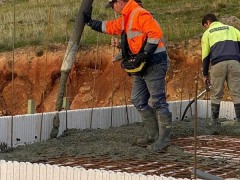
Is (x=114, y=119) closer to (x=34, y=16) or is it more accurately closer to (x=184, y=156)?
(x=184, y=156)

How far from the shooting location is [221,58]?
321 inches

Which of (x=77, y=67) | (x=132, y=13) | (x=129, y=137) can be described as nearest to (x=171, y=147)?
(x=129, y=137)

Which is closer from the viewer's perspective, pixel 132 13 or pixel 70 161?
pixel 70 161

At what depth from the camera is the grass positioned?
17.4m

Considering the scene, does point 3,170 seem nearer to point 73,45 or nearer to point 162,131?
point 162,131

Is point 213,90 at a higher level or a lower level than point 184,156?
higher

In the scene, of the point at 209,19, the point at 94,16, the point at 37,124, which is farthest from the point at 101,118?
the point at 94,16

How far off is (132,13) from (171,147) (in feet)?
4.40

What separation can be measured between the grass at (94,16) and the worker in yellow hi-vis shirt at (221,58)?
25.3 ft

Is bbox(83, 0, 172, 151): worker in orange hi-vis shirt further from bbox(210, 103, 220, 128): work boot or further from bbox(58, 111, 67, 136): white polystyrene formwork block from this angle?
bbox(210, 103, 220, 128): work boot

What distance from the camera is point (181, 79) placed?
49.9 ft

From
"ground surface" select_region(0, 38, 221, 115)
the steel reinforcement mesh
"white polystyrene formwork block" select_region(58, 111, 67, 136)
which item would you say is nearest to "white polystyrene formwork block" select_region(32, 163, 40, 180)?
the steel reinforcement mesh

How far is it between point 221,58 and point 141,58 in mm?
2403

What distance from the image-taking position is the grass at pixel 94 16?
17375mm
